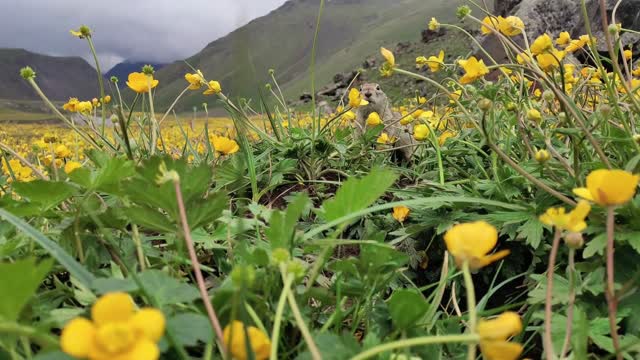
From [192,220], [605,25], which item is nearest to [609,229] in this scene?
[192,220]

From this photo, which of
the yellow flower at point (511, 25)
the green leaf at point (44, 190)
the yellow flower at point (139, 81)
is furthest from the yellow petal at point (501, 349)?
the yellow flower at point (139, 81)

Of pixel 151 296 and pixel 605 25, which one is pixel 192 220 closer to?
pixel 151 296

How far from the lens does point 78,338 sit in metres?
0.38

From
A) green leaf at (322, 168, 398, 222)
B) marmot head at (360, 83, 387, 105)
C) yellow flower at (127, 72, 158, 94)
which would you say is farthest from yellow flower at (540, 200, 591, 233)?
marmot head at (360, 83, 387, 105)

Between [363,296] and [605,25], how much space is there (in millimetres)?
857

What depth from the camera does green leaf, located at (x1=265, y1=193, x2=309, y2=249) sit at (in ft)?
2.19

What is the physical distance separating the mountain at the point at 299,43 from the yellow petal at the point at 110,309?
0.77 feet

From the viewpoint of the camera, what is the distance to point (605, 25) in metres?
1.11

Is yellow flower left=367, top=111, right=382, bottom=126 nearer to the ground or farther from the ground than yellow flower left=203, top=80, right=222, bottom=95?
nearer to the ground

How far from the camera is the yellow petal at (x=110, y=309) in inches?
15.7

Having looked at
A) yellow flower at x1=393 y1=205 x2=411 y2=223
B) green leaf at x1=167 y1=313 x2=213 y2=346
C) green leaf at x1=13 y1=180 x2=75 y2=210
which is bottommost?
yellow flower at x1=393 y1=205 x2=411 y2=223

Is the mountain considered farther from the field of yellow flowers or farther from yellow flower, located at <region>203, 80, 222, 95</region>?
the field of yellow flowers

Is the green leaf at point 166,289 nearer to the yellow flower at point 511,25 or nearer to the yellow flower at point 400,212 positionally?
the yellow flower at point 400,212

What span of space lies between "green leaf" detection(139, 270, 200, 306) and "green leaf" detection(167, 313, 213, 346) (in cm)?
4
